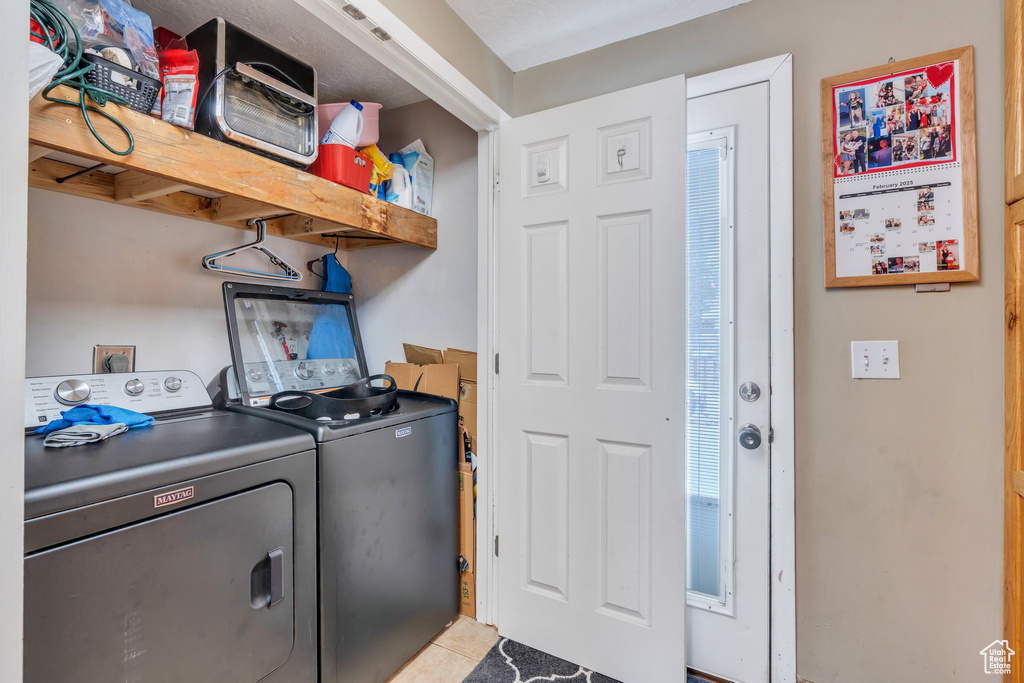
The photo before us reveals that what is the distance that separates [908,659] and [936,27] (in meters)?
1.96

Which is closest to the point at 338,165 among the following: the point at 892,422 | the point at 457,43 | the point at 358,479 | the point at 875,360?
the point at 457,43

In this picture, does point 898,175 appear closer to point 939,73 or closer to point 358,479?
point 939,73

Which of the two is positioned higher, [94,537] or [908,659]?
[94,537]

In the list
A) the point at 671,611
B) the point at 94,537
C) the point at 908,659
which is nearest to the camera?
the point at 94,537

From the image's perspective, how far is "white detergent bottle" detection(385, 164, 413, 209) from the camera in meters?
2.08

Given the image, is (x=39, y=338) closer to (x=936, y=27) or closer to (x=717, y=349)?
(x=717, y=349)

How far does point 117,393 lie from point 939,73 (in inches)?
109

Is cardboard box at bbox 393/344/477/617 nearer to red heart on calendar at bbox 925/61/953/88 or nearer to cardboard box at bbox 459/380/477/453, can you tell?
cardboard box at bbox 459/380/477/453

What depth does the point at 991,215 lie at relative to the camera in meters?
1.38

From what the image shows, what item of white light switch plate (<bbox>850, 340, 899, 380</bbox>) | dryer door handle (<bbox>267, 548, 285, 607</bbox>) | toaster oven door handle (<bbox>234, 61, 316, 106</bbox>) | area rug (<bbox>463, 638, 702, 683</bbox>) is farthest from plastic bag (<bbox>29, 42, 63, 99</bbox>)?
white light switch plate (<bbox>850, 340, 899, 380</bbox>)

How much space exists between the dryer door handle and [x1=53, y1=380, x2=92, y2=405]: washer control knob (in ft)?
2.55

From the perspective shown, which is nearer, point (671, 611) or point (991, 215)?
point (991, 215)

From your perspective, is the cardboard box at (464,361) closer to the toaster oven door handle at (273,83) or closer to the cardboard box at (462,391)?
the cardboard box at (462,391)

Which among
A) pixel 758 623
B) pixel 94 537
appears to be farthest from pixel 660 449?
pixel 94 537
